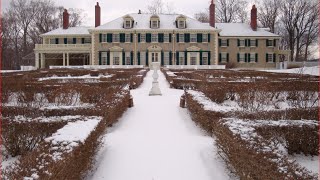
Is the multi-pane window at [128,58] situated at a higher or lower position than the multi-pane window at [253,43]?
lower

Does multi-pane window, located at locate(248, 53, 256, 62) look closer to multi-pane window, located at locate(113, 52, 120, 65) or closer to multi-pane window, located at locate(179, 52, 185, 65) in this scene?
multi-pane window, located at locate(179, 52, 185, 65)

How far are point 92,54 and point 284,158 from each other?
4420 cm

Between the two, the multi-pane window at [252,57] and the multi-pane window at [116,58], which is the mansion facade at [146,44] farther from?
the multi-pane window at [252,57]

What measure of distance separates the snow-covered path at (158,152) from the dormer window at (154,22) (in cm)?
3779

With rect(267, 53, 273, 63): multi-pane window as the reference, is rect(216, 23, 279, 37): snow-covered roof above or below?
above

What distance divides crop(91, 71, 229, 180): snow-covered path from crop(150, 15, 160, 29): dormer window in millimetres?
37794

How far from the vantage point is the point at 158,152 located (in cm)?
671

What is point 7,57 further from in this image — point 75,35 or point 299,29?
point 299,29

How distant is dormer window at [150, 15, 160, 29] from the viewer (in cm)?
4681

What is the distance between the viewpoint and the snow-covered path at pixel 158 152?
→ 5.68m

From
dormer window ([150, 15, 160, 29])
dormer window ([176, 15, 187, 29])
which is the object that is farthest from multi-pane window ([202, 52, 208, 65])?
dormer window ([150, 15, 160, 29])

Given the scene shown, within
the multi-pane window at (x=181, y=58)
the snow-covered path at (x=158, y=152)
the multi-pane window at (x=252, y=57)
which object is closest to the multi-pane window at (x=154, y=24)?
the multi-pane window at (x=181, y=58)

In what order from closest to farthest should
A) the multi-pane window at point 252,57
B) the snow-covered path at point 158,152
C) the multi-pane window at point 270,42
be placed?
1. the snow-covered path at point 158,152
2. the multi-pane window at point 270,42
3. the multi-pane window at point 252,57

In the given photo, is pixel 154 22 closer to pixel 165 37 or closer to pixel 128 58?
pixel 165 37
